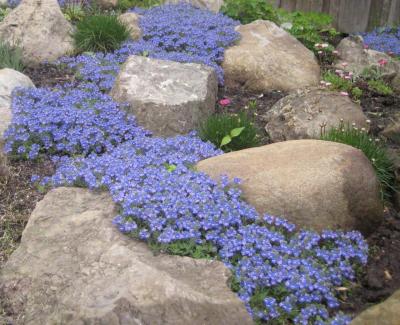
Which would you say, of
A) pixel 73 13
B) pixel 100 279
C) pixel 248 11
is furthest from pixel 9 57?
pixel 100 279

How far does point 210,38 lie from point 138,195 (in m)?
3.45

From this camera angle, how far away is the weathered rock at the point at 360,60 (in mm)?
6586

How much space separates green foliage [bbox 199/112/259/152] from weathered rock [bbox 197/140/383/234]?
74 centimetres

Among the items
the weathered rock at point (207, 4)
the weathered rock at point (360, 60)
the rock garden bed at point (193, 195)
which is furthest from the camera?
the weathered rock at point (207, 4)

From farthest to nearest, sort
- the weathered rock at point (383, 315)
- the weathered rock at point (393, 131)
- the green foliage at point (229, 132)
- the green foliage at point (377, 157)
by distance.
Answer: the weathered rock at point (393, 131)
the green foliage at point (229, 132)
the green foliage at point (377, 157)
the weathered rock at point (383, 315)

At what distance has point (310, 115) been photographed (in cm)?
516

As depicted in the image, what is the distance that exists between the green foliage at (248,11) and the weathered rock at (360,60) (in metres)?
1.19

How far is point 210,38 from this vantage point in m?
6.62

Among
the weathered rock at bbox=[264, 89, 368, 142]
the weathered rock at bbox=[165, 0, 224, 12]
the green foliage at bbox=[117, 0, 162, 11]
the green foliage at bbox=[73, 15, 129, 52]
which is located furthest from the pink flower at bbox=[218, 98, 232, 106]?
the green foliage at bbox=[117, 0, 162, 11]

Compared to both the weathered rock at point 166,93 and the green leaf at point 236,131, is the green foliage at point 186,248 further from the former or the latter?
the weathered rock at point 166,93

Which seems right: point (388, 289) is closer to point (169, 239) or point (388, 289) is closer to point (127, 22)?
point (169, 239)

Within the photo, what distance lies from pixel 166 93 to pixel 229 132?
83 centimetres

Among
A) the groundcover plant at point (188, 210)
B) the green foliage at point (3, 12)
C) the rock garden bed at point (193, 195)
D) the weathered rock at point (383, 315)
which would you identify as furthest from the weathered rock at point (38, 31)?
the weathered rock at point (383, 315)

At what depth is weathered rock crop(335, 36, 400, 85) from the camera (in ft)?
21.6
